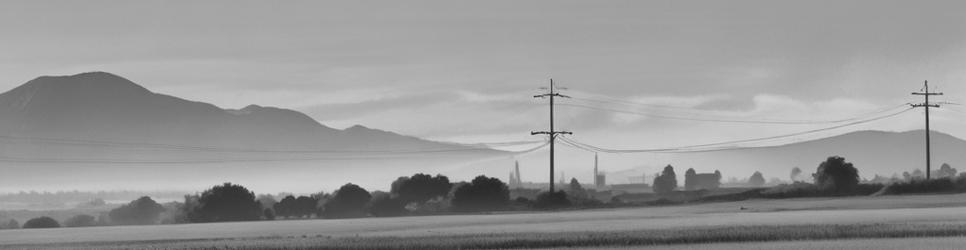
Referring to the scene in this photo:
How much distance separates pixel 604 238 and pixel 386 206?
106869mm

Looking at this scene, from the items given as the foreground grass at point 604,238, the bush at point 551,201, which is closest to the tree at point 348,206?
the bush at point 551,201

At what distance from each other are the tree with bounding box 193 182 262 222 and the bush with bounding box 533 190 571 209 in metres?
34.9

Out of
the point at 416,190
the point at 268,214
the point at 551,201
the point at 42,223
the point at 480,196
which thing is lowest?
the point at 42,223

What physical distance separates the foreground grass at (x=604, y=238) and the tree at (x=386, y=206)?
9396cm

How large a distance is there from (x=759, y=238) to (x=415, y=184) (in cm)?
11129

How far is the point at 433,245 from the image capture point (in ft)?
292

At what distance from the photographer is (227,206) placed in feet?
625

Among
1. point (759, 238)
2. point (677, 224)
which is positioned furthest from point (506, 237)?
point (677, 224)

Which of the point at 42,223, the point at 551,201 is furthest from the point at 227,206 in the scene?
the point at 551,201

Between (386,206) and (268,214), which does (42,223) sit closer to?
(268,214)

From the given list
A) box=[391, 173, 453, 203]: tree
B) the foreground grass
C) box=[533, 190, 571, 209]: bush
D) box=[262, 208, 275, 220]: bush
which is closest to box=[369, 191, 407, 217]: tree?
box=[391, 173, 453, 203]: tree

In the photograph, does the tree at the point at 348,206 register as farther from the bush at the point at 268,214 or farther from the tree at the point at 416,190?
the bush at the point at 268,214

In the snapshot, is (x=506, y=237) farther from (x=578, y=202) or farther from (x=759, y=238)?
(x=578, y=202)

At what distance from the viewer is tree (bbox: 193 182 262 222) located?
190m
